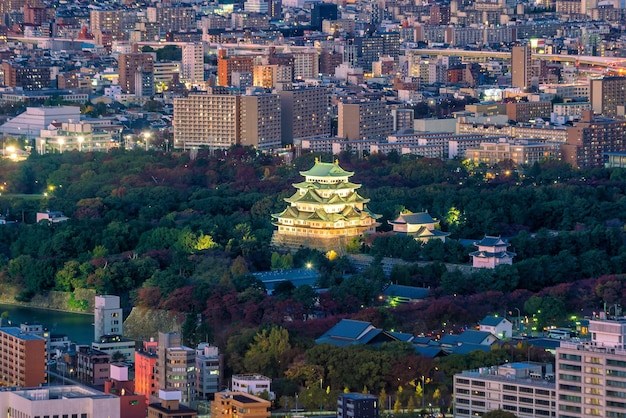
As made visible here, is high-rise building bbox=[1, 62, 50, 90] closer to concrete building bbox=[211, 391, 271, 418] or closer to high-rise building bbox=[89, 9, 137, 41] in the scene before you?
high-rise building bbox=[89, 9, 137, 41]

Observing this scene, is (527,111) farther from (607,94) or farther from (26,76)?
(26,76)

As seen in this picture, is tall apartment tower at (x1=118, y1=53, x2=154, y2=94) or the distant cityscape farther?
tall apartment tower at (x1=118, y1=53, x2=154, y2=94)

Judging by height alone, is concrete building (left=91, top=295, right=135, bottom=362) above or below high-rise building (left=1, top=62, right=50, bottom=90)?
below

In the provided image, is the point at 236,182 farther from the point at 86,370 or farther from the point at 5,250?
the point at 86,370

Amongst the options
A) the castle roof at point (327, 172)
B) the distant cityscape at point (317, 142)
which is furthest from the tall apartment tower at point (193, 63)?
the castle roof at point (327, 172)

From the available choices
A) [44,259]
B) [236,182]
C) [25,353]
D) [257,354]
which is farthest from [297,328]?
[236,182]

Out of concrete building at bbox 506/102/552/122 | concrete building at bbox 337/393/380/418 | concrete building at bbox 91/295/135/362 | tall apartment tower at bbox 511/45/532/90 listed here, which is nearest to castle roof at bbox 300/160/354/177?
concrete building at bbox 91/295/135/362

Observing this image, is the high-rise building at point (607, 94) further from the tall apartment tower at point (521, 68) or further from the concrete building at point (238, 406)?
the concrete building at point (238, 406)
